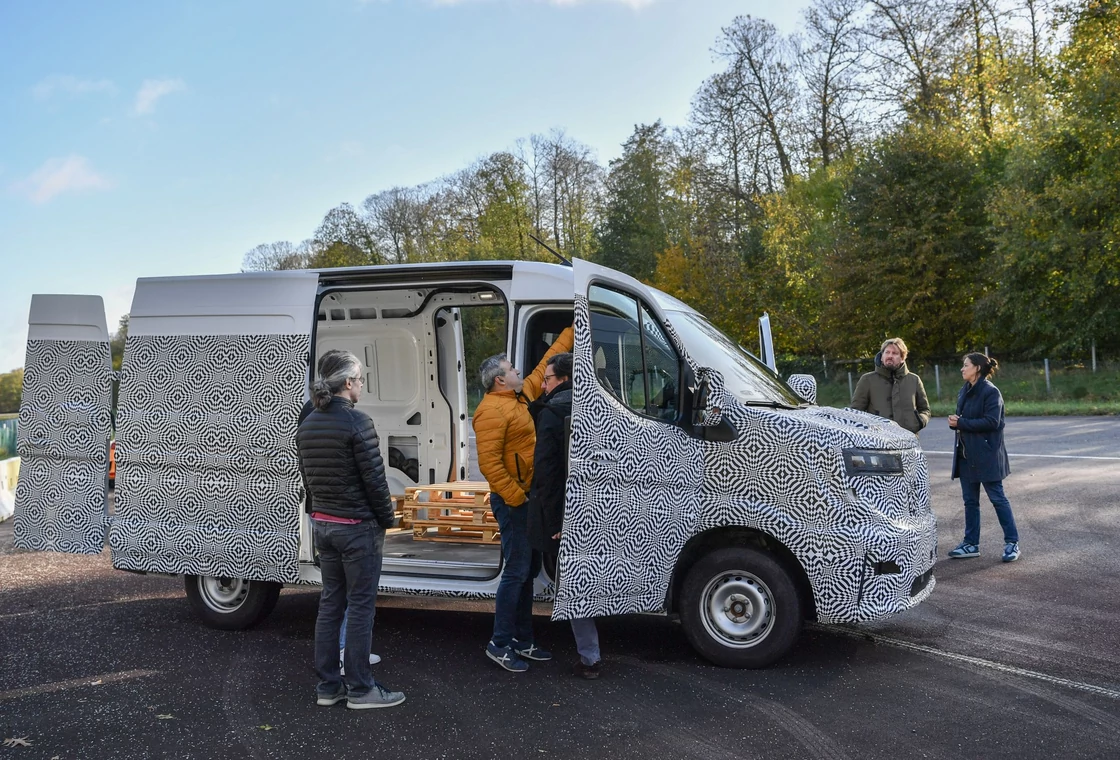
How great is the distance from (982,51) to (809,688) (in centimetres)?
4008

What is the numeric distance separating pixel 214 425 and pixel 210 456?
Answer: 21 cm

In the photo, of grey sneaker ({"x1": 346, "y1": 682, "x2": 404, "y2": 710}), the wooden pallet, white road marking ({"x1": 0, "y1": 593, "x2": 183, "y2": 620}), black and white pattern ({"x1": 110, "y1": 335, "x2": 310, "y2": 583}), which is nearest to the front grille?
grey sneaker ({"x1": 346, "y1": 682, "x2": 404, "y2": 710})

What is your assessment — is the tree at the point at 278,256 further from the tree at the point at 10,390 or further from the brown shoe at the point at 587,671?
the brown shoe at the point at 587,671

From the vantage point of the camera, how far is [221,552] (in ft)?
22.5

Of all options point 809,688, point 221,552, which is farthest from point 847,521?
point 221,552

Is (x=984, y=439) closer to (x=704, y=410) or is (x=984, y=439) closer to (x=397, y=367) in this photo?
(x=704, y=410)

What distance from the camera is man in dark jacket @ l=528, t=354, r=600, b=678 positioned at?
5.79 metres

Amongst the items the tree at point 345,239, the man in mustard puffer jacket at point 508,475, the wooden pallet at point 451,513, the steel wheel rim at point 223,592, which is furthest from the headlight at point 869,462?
the tree at point 345,239

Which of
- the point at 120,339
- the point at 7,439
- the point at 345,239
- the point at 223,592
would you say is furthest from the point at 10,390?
the point at 223,592

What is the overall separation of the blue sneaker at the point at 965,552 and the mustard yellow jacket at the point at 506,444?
461 centimetres

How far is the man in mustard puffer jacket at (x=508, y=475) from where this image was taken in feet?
19.8

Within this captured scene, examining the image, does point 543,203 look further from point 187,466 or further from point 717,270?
point 187,466

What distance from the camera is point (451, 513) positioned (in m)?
8.71

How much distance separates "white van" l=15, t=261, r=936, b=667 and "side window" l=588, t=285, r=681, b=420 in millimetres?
12
